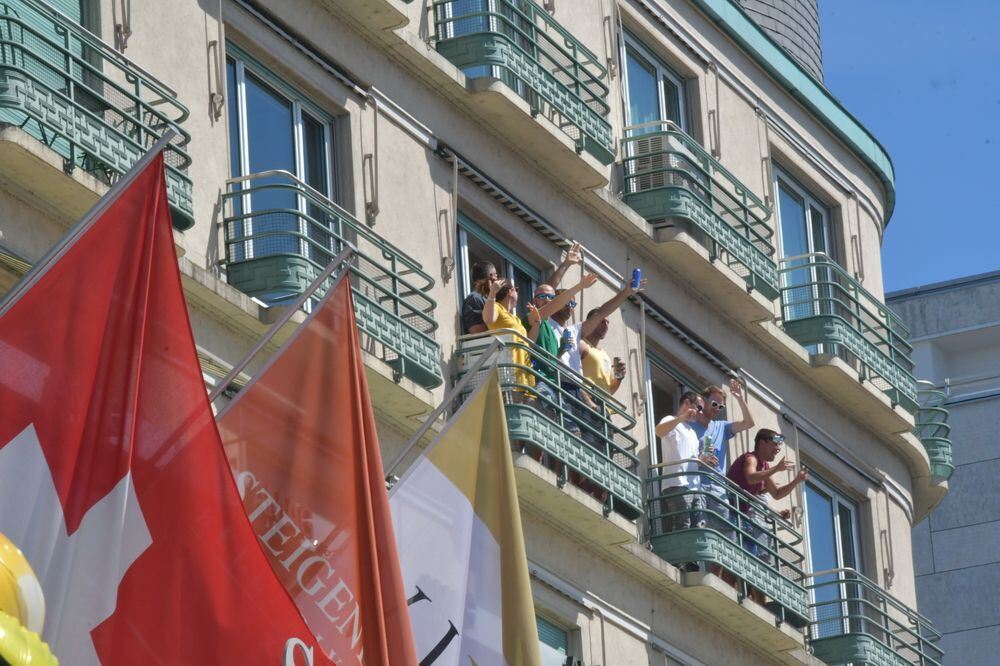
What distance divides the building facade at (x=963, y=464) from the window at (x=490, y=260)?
1925cm

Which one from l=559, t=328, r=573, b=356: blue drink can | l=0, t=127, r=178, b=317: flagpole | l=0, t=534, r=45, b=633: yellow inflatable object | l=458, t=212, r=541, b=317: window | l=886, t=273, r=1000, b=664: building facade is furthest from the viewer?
l=886, t=273, r=1000, b=664: building facade

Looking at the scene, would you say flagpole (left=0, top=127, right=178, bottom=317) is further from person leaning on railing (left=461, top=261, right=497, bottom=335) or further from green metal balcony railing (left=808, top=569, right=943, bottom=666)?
green metal balcony railing (left=808, top=569, right=943, bottom=666)

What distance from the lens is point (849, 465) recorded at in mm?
34969

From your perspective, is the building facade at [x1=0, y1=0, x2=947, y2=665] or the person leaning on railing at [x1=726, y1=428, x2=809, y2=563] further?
the person leaning on railing at [x1=726, y1=428, x2=809, y2=563]

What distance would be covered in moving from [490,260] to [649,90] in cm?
501

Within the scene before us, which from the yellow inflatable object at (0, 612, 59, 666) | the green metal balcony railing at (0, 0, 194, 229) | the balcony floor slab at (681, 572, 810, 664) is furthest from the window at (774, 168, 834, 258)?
the yellow inflatable object at (0, 612, 59, 666)

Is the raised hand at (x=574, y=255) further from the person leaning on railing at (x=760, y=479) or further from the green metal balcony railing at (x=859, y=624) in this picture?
the green metal balcony railing at (x=859, y=624)

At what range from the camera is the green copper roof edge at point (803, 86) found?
111ft

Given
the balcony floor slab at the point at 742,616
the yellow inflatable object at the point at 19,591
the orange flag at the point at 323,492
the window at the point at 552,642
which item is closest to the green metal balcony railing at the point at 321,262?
the window at the point at 552,642

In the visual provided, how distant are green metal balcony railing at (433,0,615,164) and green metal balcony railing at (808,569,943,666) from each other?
6225 mm

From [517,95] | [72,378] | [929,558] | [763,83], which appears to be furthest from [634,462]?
[929,558]

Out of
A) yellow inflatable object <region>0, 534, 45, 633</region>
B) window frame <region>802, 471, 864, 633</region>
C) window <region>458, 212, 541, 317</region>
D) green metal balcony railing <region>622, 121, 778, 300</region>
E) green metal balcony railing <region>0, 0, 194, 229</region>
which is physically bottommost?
yellow inflatable object <region>0, 534, 45, 633</region>

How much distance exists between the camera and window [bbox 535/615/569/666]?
27.3m

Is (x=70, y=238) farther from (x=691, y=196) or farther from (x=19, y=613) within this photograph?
(x=691, y=196)
